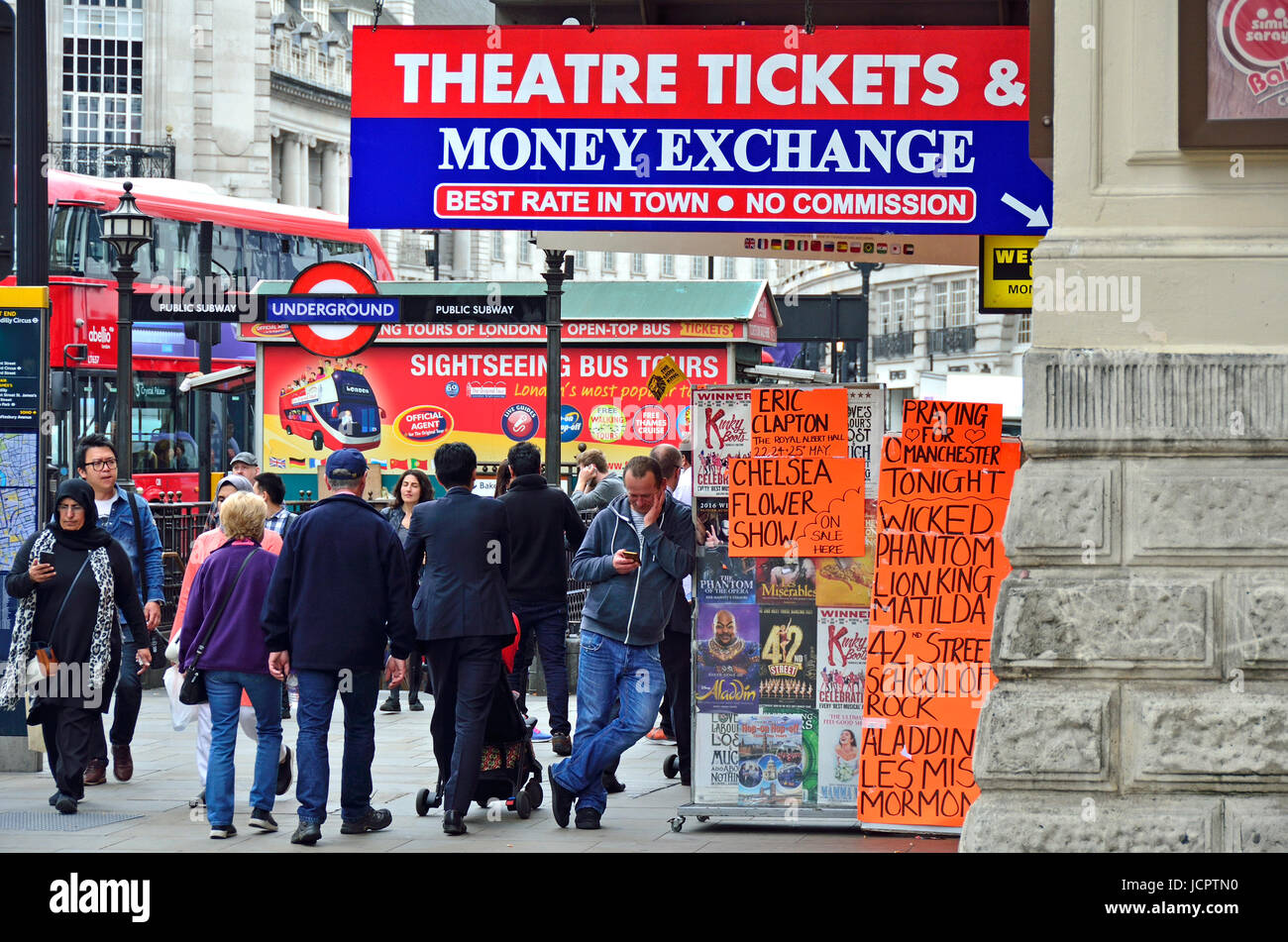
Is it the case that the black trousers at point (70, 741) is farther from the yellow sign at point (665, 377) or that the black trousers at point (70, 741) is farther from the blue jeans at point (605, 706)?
the yellow sign at point (665, 377)

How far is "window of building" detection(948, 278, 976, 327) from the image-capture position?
2334 inches

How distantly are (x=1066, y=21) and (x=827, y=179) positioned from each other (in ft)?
6.02

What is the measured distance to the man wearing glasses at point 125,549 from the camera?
10.1m

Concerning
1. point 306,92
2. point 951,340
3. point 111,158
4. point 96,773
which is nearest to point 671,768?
point 96,773

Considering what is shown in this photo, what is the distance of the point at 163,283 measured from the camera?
1057 inches

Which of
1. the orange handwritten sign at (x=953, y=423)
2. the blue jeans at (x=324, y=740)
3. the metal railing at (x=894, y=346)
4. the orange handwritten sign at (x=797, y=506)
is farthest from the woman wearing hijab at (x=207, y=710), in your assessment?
the metal railing at (x=894, y=346)

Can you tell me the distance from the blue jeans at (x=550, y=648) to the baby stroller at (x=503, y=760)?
1.80 metres

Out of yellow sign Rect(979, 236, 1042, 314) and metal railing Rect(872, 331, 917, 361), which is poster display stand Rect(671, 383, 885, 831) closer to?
yellow sign Rect(979, 236, 1042, 314)

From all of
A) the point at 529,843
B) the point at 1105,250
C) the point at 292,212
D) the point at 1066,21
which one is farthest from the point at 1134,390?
the point at 292,212

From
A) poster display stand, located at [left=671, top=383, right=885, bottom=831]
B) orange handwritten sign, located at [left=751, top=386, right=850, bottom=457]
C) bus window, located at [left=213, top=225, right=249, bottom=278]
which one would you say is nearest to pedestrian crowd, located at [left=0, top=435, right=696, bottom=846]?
poster display stand, located at [left=671, top=383, right=885, bottom=831]

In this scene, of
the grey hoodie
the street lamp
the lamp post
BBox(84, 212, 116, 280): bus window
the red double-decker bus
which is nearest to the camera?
the grey hoodie

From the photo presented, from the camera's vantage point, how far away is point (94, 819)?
8930 mm

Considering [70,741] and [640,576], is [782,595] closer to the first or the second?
[640,576]

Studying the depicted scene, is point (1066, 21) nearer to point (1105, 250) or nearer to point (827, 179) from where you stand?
point (1105, 250)
